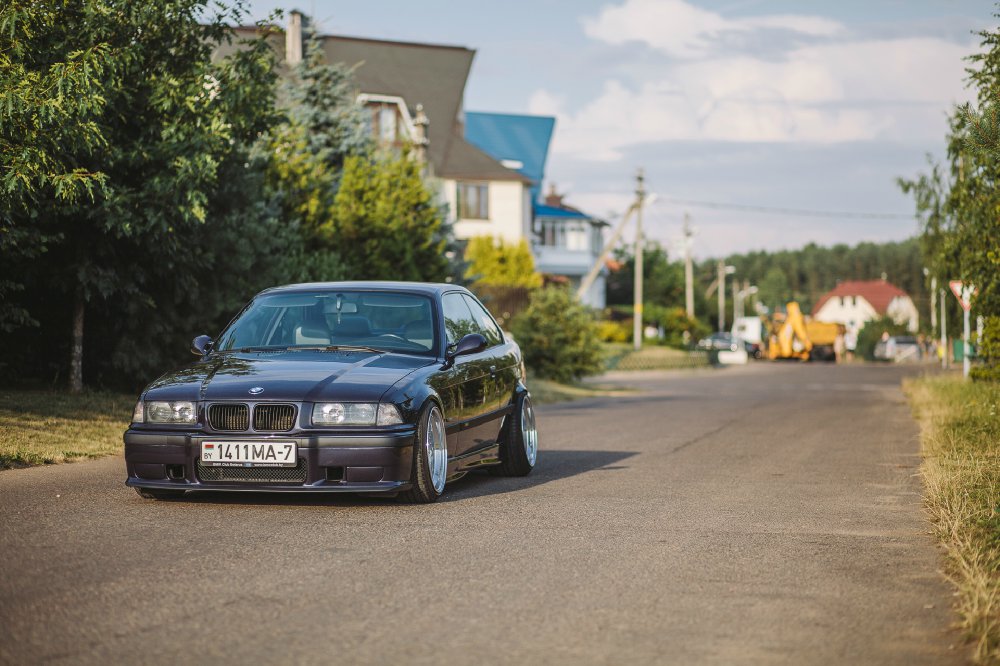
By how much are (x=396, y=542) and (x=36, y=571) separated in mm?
1887

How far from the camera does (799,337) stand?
73312 mm

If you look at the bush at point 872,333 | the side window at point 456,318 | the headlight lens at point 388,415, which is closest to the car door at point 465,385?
the side window at point 456,318

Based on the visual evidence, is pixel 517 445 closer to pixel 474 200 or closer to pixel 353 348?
pixel 353 348

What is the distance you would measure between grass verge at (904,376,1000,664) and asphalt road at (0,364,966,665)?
0.13m

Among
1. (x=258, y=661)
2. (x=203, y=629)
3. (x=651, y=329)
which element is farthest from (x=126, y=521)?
(x=651, y=329)

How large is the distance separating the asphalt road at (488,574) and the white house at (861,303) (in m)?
174

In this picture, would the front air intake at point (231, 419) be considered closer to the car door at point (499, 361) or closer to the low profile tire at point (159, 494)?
the low profile tire at point (159, 494)

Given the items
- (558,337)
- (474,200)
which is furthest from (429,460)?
(474,200)

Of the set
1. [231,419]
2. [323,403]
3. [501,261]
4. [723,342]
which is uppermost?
[501,261]

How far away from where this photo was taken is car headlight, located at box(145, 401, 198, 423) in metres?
8.62

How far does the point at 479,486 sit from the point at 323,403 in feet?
7.53

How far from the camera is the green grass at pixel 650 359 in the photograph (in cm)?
5641

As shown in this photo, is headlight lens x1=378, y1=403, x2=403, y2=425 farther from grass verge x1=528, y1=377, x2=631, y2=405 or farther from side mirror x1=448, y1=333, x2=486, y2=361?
grass verge x1=528, y1=377, x2=631, y2=405

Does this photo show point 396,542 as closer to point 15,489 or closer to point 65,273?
point 15,489
